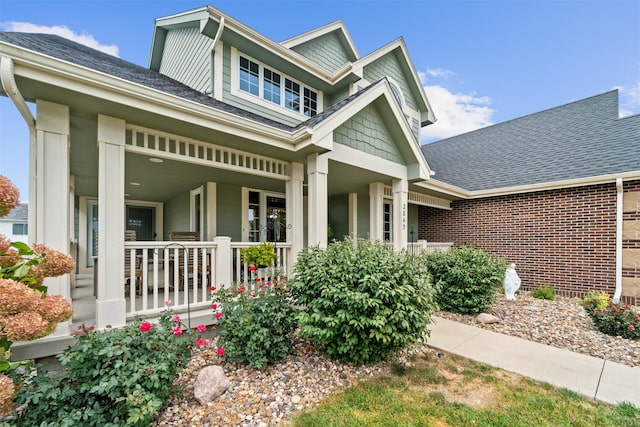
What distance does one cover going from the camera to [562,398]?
298 cm

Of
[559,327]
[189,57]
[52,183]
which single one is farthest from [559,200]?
[52,183]

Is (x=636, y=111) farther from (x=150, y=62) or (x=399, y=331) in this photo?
(x=150, y=62)

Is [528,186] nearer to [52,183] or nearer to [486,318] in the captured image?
[486,318]

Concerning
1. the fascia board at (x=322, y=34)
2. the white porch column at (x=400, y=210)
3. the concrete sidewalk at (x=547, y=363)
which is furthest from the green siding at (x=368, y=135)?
the concrete sidewalk at (x=547, y=363)

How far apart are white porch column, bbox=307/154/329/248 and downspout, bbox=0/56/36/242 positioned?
367cm

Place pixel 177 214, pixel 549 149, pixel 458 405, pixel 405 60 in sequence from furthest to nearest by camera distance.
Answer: pixel 405 60 < pixel 549 149 < pixel 177 214 < pixel 458 405

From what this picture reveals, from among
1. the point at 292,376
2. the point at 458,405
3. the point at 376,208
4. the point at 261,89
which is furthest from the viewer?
the point at 376,208

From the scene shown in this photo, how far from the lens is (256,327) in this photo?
332cm

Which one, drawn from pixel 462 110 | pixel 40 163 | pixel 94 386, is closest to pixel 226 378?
pixel 94 386

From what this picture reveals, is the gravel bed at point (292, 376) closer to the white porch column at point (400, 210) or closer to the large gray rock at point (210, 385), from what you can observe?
the large gray rock at point (210, 385)

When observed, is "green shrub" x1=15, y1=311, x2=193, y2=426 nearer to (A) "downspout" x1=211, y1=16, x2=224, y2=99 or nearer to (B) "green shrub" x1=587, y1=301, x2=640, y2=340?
(A) "downspout" x1=211, y1=16, x2=224, y2=99

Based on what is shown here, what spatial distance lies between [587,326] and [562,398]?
3383 millimetres

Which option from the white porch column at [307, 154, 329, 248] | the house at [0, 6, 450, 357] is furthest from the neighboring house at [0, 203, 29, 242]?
the white porch column at [307, 154, 329, 248]

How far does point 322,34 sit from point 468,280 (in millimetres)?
8111
